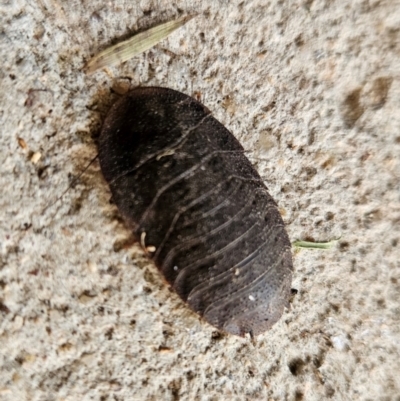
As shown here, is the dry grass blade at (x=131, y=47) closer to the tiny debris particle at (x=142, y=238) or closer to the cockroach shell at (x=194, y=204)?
the cockroach shell at (x=194, y=204)

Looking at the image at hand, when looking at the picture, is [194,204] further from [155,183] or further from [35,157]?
[35,157]

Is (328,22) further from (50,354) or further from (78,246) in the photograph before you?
(50,354)

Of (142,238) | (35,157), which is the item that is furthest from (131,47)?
(142,238)

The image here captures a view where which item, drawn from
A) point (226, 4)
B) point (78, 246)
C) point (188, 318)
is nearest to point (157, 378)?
point (188, 318)

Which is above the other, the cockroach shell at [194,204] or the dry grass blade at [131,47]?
the dry grass blade at [131,47]

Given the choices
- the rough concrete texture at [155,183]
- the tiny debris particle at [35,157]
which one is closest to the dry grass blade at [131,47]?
the rough concrete texture at [155,183]

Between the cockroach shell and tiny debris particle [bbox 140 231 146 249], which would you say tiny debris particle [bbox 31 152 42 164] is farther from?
tiny debris particle [bbox 140 231 146 249]
